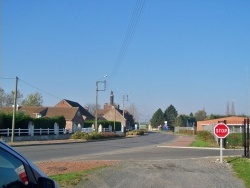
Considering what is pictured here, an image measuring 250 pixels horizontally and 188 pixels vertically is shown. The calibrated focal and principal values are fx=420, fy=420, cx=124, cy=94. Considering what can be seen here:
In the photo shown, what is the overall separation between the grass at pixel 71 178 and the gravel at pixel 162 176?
0.15m

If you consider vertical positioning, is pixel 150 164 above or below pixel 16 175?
below

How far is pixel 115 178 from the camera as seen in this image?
1126 centimetres

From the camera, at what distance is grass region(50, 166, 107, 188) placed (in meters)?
9.94

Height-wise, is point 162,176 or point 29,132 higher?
point 29,132

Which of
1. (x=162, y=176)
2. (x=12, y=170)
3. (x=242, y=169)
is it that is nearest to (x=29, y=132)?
(x=242, y=169)

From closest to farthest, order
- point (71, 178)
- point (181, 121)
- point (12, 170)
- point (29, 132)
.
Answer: point (12, 170)
point (71, 178)
point (29, 132)
point (181, 121)

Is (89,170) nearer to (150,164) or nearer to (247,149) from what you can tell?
(150,164)

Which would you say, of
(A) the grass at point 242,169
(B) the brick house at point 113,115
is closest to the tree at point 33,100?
(B) the brick house at point 113,115

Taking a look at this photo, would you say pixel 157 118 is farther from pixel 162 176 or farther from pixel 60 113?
pixel 162 176

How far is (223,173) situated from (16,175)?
10.8m

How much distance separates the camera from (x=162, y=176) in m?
12.0

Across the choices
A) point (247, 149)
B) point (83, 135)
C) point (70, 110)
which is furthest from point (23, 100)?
point (247, 149)

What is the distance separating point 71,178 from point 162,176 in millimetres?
2802

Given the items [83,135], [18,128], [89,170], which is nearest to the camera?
[89,170]
